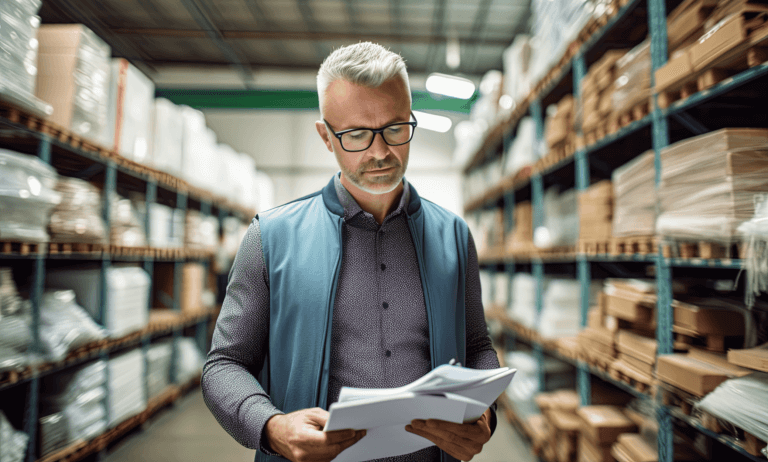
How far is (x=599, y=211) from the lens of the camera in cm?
281

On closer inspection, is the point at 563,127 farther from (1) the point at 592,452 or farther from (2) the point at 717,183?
(1) the point at 592,452

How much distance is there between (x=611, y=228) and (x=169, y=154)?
14.8 ft

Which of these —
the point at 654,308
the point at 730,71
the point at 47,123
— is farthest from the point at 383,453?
the point at 47,123

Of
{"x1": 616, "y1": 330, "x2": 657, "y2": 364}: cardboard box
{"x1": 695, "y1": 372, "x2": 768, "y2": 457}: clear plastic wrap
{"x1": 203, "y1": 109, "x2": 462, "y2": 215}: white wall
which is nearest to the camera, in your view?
{"x1": 695, "y1": 372, "x2": 768, "y2": 457}: clear plastic wrap

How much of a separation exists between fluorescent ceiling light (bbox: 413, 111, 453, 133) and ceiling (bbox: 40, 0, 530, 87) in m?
0.98

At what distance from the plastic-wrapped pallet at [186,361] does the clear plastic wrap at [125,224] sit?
186cm

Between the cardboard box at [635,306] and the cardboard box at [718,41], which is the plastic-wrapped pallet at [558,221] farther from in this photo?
the cardboard box at [718,41]

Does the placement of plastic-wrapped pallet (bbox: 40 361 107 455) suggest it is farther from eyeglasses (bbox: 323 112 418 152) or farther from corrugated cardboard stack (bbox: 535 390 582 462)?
corrugated cardboard stack (bbox: 535 390 582 462)

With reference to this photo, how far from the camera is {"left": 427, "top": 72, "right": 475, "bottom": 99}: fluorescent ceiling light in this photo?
22.2 feet

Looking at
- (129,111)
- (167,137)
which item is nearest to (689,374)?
(129,111)

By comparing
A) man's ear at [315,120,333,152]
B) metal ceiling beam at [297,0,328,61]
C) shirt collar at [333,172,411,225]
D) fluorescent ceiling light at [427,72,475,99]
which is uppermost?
metal ceiling beam at [297,0,328,61]

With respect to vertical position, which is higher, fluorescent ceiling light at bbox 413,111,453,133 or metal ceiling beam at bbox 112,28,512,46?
metal ceiling beam at bbox 112,28,512,46

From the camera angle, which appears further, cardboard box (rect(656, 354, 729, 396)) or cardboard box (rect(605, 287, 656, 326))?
cardboard box (rect(605, 287, 656, 326))

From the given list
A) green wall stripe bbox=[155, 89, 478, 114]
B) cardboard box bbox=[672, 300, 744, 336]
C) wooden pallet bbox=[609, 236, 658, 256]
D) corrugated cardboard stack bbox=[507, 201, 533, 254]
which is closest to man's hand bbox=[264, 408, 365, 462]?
cardboard box bbox=[672, 300, 744, 336]
